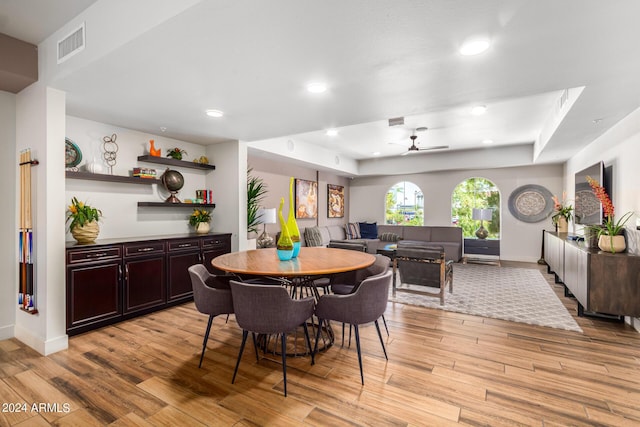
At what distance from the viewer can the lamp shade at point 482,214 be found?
24.3 ft

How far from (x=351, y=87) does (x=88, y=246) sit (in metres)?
3.08

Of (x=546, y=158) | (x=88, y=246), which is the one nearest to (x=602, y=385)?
(x=88, y=246)

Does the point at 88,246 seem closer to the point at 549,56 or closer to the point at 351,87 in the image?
the point at 351,87

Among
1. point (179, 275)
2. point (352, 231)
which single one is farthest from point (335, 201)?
point (179, 275)

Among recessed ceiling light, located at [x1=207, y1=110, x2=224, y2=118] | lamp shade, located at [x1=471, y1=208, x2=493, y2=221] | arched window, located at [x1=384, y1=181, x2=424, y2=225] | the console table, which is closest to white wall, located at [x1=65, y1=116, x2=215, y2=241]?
recessed ceiling light, located at [x1=207, y1=110, x2=224, y2=118]

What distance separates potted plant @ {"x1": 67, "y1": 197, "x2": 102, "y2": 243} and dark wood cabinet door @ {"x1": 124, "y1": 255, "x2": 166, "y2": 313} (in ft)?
1.50

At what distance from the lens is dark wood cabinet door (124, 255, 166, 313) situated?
3.53 metres

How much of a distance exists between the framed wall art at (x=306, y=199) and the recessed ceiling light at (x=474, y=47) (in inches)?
212

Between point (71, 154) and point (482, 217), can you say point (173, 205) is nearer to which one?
point (71, 154)

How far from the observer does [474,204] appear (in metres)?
8.20

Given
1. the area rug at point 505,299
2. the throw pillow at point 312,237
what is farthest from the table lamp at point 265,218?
the area rug at point 505,299

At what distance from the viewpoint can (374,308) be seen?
2346 millimetres

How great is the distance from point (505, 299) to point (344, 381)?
3.20 metres

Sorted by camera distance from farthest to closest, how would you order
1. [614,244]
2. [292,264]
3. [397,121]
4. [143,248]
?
[397,121] → [143,248] → [614,244] → [292,264]
